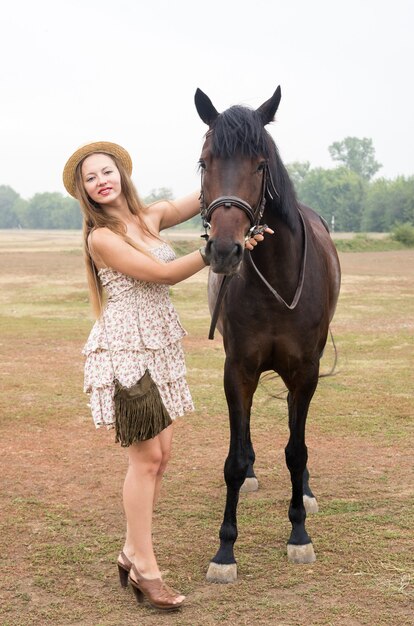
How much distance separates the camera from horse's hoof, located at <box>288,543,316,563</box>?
3994 mm

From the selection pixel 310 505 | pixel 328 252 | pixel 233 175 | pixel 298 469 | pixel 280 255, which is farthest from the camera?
pixel 328 252

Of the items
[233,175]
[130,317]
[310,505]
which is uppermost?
[233,175]

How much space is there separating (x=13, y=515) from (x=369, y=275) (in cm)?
2124

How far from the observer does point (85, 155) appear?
3.54 meters

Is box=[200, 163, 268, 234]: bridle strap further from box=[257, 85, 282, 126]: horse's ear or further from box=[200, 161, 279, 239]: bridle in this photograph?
box=[257, 85, 282, 126]: horse's ear

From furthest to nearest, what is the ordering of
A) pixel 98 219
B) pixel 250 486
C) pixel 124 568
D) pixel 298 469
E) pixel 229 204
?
1. pixel 250 486
2. pixel 298 469
3. pixel 124 568
4. pixel 98 219
5. pixel 229 204

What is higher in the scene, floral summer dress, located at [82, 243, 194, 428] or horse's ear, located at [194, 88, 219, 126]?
horse's ear, located at [194, 88, 219, 126]

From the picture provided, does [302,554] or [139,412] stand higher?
[139,412]

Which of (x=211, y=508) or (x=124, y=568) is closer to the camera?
(x=124, y=568)

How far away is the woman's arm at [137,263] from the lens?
11.1ft

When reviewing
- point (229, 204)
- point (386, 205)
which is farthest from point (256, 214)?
point (386, 205)

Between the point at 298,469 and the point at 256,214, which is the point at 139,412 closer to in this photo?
the point at 256,214

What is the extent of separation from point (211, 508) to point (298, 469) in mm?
778

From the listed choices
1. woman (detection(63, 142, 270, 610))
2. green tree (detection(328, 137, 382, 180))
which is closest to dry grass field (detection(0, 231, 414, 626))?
woman (detection(63, 142, 270, 610))
